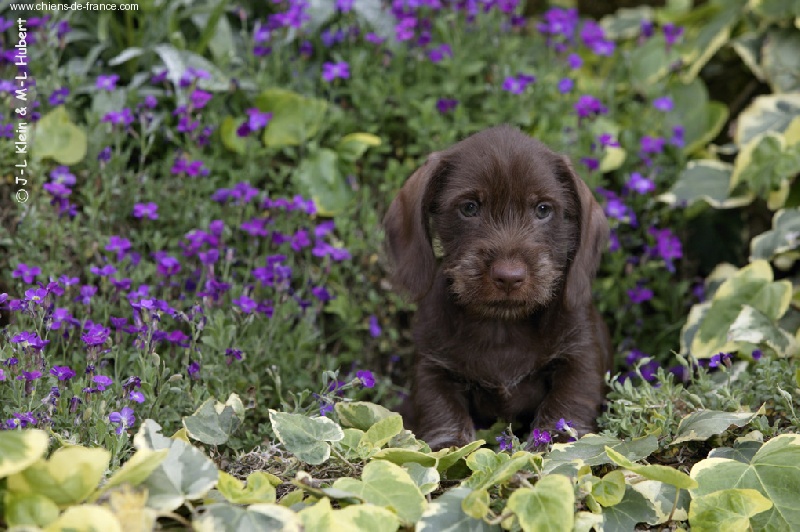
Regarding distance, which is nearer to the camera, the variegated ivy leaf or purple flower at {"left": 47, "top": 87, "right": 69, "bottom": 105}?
the variegated ivy leaf

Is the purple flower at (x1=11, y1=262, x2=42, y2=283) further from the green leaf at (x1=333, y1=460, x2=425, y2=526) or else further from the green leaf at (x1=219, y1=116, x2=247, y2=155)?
the green leaf at (x1=333, y1=460, x2=425, y2=526)

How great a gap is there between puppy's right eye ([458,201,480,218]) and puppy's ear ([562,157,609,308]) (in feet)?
1.27

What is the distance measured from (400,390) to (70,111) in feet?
7.16

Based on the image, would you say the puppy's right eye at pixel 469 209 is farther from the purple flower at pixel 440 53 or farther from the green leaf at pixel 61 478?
the purple flower at pixel 440 53

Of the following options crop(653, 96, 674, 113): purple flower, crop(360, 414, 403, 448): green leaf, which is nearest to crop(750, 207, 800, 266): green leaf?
crop(653, 96, 674, 113): purple flower

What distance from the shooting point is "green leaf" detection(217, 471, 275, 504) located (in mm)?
2463

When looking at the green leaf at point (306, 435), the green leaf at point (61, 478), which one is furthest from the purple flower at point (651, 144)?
the green leaf at point (61, 478)

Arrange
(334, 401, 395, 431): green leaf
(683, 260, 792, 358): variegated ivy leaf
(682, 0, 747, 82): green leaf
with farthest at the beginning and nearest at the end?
(682, 0, 747, 82): green leaf → (683, 260, 792, 358): variegated ivy leaf → (334, 401, 395, 431): green leaf

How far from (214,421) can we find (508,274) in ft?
3.56

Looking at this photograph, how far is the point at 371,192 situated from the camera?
4922mm

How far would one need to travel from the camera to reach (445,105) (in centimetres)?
474

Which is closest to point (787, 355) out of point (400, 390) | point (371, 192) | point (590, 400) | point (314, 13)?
point (590, 400)

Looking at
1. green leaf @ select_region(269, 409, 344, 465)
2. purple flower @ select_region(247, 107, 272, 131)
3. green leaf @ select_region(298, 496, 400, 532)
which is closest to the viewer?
green leaf @ select_region(298, 496, 400, 532)

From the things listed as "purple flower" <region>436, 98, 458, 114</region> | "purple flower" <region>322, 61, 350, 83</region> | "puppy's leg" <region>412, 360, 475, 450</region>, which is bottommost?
"puppy's leg" <region>412, 360, 475, 450</region>
